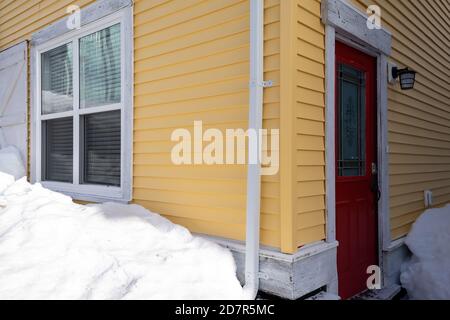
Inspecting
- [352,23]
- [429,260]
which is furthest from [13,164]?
[429,260]

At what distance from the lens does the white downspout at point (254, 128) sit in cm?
270

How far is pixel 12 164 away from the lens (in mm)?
5238

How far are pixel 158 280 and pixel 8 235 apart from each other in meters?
1.39

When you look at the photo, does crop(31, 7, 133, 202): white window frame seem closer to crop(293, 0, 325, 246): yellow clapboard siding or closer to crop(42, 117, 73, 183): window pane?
crop(42, 117, 73, 183): window pane

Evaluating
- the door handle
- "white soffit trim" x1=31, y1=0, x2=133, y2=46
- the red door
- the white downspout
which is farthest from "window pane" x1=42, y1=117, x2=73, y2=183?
the door handle

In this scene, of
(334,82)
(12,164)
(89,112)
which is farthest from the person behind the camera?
(12,164)

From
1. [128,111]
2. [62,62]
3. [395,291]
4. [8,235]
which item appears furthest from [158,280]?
[62,62]

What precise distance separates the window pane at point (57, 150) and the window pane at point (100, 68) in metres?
0.56

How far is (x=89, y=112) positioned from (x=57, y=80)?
3.39 feet

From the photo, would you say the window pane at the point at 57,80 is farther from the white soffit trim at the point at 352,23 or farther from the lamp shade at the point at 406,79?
the lamp shade at the point at 406,79

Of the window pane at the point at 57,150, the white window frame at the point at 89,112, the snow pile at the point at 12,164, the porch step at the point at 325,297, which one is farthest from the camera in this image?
the snow pile at the point at 12,164

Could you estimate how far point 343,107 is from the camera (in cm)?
354

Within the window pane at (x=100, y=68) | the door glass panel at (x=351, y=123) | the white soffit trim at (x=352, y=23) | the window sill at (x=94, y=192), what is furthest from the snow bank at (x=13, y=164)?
the white soffit trim at (x=352, y=23)

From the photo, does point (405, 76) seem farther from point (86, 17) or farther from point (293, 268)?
point (86, 17)
